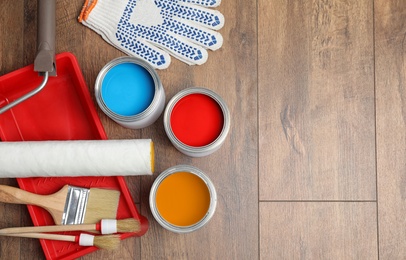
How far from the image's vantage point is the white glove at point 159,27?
1.09m

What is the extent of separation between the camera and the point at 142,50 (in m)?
1.09

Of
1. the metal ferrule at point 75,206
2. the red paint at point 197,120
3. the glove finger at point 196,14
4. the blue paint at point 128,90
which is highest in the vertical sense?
the glove finger at point 196,14

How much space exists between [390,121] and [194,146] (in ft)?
1.45

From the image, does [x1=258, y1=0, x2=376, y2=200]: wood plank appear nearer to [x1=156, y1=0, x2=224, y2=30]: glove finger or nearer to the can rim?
[x1=156, y1=0, x2=224, y2=30]: glove finger

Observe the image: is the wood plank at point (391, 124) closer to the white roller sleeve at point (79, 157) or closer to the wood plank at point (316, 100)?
the wood plank at point (316, 100)

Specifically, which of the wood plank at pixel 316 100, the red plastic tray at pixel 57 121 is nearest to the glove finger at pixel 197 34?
the wood plank at pixel 316 100

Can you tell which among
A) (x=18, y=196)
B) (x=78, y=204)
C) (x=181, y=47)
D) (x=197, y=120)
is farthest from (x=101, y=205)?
(x=181, y=47)

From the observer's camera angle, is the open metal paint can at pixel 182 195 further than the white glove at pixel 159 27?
No

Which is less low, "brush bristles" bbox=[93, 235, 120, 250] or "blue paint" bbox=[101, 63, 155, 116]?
"blue paint" bbox=[101, 63, 155, 116]

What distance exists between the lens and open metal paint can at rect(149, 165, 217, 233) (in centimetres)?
98

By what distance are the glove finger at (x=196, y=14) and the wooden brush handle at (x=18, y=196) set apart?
0.47 metres

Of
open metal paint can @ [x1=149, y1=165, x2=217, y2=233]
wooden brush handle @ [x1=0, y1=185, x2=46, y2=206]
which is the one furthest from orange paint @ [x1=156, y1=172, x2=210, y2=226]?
wooden brush handle @ [x1=0, y1=185, x2=46, y2=206]

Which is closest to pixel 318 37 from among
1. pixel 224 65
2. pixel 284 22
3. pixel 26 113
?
pixel 284 22

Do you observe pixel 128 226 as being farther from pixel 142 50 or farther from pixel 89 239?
pixel 142 50
